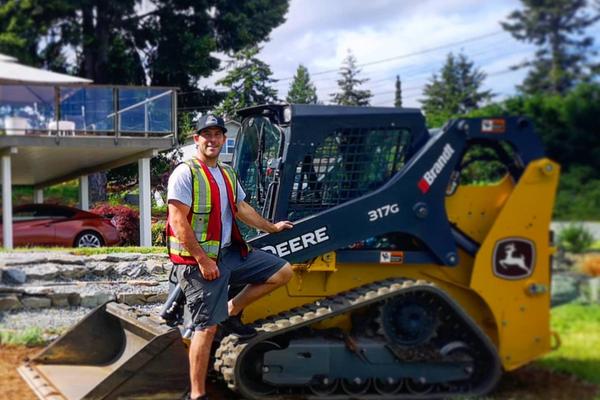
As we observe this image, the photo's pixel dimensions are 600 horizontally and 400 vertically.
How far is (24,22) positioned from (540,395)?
6.25 metres

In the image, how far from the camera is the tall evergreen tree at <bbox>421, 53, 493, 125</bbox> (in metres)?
4.56

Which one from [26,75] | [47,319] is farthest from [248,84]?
[26,75]

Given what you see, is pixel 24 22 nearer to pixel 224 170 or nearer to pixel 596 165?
pixel 224 170

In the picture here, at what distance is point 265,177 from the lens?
5.16 metres

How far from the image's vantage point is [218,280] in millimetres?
4430

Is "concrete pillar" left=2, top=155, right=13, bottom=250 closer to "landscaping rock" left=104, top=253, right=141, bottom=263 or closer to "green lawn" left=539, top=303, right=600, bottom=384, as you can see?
"landscaping rock" left=104, top=253, right=141, bottom=263

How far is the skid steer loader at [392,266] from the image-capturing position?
4.62 meters

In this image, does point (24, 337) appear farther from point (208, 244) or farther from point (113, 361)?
point (208, 244)

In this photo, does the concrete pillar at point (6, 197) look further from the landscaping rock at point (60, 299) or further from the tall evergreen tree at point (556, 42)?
the tall evergreen tree at point (556, 42)

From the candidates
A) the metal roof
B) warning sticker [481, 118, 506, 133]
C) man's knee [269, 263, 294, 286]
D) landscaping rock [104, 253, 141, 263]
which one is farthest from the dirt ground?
the metal roof

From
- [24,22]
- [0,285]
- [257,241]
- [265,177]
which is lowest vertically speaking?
[0,285]

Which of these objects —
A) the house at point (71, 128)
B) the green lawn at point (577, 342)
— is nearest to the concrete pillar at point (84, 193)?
the house at point (71, 128)

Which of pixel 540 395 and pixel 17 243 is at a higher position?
pixel 17 243

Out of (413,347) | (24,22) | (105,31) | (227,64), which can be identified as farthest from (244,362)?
(24,22)
